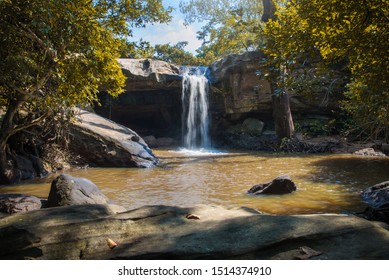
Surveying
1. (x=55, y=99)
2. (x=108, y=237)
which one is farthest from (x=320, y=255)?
(x=55, y=99)

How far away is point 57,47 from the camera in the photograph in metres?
6.52

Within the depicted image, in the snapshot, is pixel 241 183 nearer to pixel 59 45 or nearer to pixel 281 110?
pixel 59 45

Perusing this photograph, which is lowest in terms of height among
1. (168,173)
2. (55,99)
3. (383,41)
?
A: (168,173)

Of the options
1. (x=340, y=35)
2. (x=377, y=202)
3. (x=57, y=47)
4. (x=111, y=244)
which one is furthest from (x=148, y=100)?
(x=111, y=244)

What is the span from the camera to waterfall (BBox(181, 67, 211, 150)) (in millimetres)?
20188

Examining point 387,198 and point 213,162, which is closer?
point 387,198

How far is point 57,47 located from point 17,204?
301 cm

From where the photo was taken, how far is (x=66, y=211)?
3516 millimetres

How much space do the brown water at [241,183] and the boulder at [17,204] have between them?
3.96ft

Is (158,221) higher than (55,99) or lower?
lower

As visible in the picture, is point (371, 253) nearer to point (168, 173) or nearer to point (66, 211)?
point (66, 211)

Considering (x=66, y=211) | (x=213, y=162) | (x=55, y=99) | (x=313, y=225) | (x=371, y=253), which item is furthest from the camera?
(x=213, y=162)

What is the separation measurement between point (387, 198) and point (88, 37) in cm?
592

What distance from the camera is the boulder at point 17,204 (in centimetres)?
536
